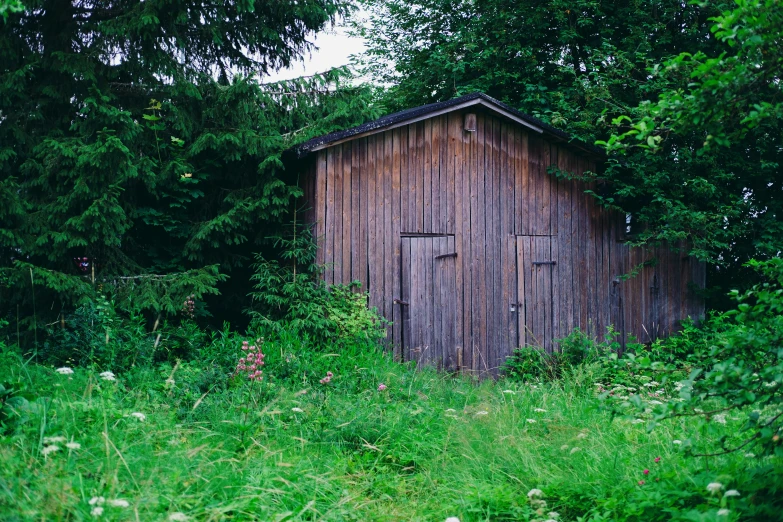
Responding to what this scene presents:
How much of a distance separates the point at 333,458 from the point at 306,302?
3.85m

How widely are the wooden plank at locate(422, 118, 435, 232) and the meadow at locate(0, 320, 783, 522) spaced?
11.0 ft

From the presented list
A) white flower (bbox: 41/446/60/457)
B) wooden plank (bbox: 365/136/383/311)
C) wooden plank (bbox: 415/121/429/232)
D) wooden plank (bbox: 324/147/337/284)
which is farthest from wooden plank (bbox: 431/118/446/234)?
white flower (bbox: 41/446/60/457)

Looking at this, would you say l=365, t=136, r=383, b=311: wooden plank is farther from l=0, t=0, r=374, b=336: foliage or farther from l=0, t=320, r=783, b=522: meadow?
l=0, t=320, r=783, b=522: meadow

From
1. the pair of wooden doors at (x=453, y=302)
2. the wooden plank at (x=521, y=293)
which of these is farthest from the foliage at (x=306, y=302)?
the wooden plank at (x=521, y=293)

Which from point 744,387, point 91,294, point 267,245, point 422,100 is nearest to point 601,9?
point 422,100

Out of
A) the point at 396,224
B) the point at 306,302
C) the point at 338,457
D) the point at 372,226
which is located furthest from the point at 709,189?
the point at 338,457

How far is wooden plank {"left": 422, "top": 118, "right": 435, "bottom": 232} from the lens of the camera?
955cm

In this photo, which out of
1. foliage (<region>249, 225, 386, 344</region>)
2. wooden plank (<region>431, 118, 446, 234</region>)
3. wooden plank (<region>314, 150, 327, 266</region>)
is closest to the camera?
foliage (<region>249, 225, 386, 344</region>)

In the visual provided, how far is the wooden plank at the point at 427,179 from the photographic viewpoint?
31.3ft

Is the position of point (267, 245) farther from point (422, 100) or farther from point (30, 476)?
point (422, 100)

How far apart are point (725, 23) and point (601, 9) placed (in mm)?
11879

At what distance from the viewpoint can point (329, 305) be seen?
8586 mm

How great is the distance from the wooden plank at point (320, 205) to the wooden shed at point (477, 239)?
0.05ft

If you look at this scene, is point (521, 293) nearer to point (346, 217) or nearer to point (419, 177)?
point (419, 177)
